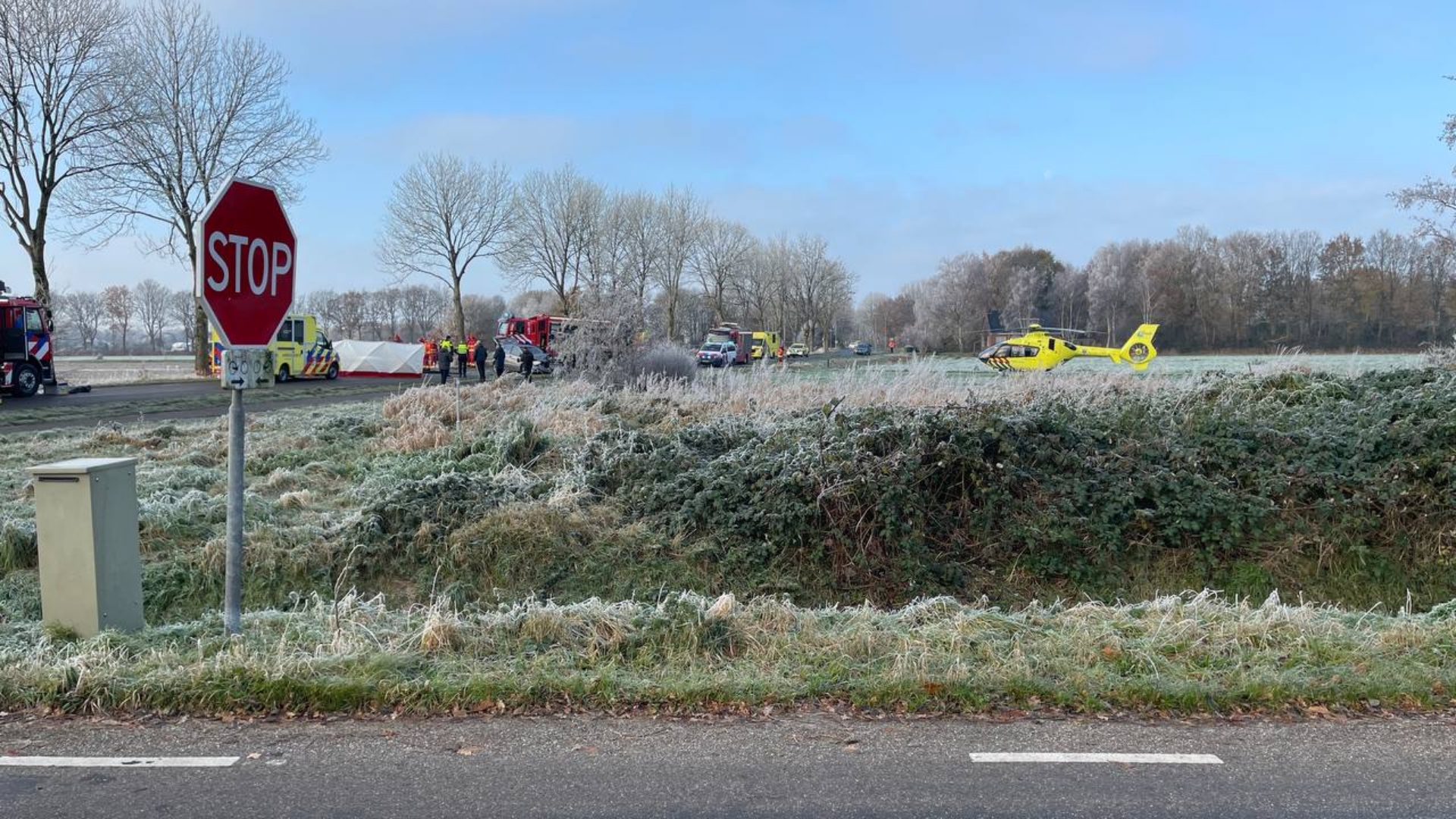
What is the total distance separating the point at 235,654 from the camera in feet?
15.4

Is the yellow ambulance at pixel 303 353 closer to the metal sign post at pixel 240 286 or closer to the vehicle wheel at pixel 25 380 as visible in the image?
the vehicle wheel at pixel 25 380

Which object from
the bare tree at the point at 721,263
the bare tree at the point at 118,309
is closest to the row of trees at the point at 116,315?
the bare tree at the point at 118,309

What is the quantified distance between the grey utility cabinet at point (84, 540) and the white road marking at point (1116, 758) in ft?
15.4

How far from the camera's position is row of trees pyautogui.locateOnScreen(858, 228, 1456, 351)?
227ft

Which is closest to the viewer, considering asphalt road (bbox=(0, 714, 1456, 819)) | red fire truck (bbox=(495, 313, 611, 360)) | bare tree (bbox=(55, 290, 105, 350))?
asphalt road (bbox=(0, 714, 1456, 819))

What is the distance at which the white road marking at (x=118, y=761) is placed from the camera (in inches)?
148

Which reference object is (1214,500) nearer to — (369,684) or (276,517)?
(369,684)

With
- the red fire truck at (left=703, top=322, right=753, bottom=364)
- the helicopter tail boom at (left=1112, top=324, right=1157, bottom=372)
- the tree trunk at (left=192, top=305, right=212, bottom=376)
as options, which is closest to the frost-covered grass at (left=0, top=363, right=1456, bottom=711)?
the tree trunk at (left=192, top=305, right=212, bottom=376)

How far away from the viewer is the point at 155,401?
22188mm

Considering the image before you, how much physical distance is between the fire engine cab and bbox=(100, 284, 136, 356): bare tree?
344ft

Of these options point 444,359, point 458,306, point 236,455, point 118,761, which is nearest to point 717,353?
point 458,306

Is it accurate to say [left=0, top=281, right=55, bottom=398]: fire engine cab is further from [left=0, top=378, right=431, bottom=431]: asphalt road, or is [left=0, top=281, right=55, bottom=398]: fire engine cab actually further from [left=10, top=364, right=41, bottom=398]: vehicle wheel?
[left=0, top=378, right=431, bottom=431]: asphalt road

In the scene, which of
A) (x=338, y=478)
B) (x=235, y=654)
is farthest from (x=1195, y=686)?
(x=338, y=478)

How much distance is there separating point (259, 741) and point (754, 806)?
7.41ft
